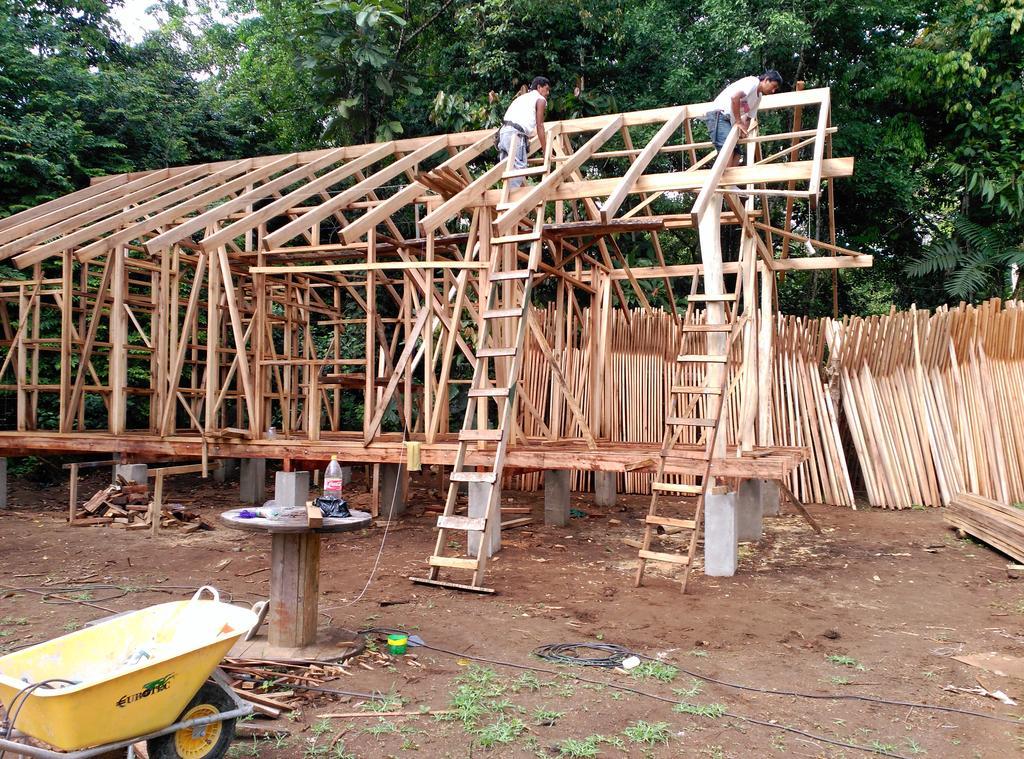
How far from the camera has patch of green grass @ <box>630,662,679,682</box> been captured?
4.58 metres

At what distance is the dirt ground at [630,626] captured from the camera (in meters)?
3.81

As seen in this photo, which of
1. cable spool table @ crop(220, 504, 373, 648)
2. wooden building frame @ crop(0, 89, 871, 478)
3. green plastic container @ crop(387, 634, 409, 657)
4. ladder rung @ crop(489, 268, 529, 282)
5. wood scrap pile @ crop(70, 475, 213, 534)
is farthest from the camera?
wood scrap pile @ crop(70, 475, 213, 534)

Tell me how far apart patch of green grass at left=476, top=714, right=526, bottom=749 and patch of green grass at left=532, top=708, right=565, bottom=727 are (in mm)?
93

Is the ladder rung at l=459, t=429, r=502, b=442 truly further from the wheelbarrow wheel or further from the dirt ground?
the wheelbarrow wheel

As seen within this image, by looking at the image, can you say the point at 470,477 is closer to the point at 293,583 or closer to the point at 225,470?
the point at 293,583

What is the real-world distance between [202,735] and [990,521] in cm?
788

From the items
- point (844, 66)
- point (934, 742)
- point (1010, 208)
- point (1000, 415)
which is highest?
point (844, 66)

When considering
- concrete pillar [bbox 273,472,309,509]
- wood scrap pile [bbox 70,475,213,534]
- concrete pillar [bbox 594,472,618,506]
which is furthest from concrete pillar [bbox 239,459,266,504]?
concrete pillar [bbox 594,472,618,506]

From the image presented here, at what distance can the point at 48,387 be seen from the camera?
34.9 ft

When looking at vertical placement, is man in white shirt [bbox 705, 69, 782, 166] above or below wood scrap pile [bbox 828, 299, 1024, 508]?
A: above

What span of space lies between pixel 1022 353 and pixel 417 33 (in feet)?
37.8

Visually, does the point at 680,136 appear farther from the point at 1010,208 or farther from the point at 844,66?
the point at 1010,208

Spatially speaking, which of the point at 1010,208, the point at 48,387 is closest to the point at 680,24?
the point at 1010,208

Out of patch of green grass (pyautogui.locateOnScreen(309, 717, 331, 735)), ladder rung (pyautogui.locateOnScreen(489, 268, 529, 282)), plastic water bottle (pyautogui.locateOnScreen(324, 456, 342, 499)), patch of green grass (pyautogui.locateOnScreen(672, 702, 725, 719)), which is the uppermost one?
ladder rung (pyautogui.locateOnScreen(489, 268, 529, 282))
